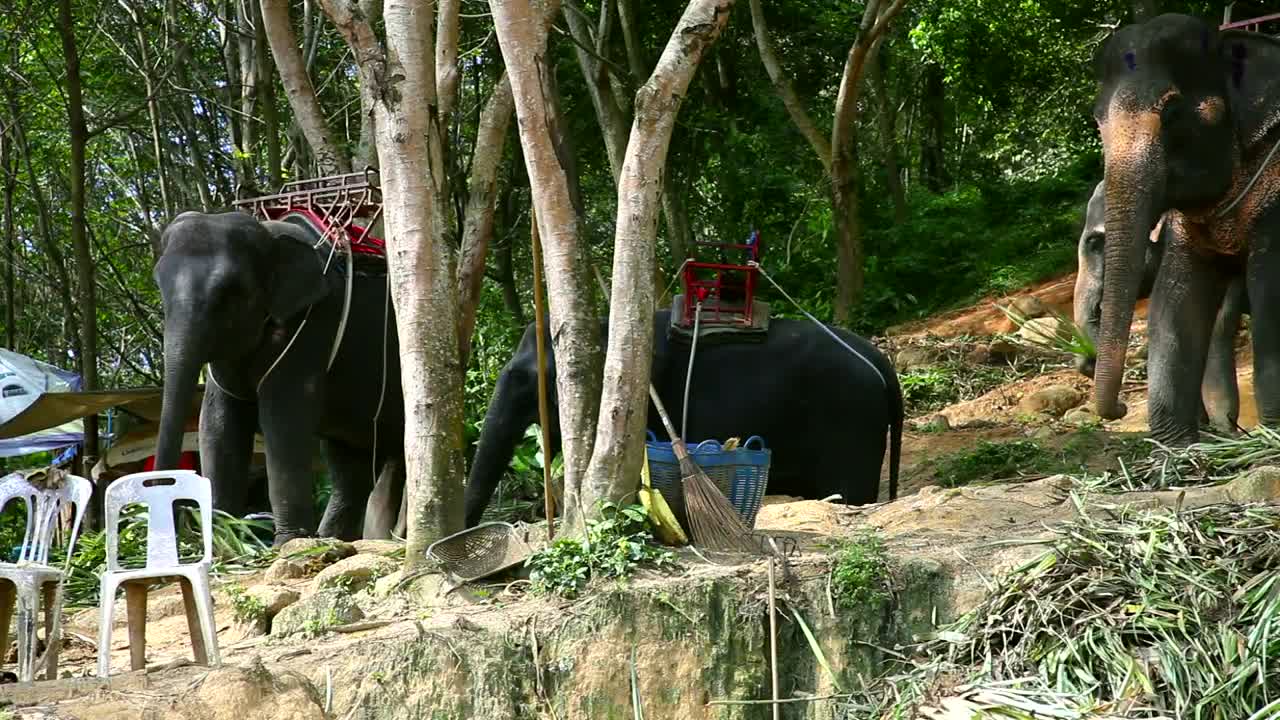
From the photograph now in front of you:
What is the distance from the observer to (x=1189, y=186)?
942cm

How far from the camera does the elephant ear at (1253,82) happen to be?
9586 mm

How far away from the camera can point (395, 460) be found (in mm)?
11953

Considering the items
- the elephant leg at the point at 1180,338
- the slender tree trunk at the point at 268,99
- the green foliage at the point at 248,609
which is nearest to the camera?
the green foliage at the point at 248,609

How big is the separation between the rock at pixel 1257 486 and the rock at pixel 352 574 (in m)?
4.16

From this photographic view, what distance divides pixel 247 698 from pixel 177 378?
449 centimetres

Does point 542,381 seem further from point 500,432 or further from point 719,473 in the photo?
point 500,432

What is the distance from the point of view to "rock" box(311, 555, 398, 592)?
24.2 ft

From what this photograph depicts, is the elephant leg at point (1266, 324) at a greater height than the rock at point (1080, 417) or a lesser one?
greater

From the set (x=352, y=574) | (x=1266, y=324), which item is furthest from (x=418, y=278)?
(x=1266, y=324)

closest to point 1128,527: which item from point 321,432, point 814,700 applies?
point 814,700

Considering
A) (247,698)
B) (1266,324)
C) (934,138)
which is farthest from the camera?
(934,138)

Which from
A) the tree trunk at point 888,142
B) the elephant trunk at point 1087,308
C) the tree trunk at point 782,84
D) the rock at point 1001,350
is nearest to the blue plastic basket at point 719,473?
the elephant trunk at point 1087,308

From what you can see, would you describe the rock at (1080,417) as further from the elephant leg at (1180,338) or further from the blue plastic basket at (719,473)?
the blue plastic basket at (719,473)

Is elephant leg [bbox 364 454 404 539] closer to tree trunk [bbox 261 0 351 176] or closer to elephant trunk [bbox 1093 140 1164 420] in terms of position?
tree trunk [bbox 261 0 351 176]
